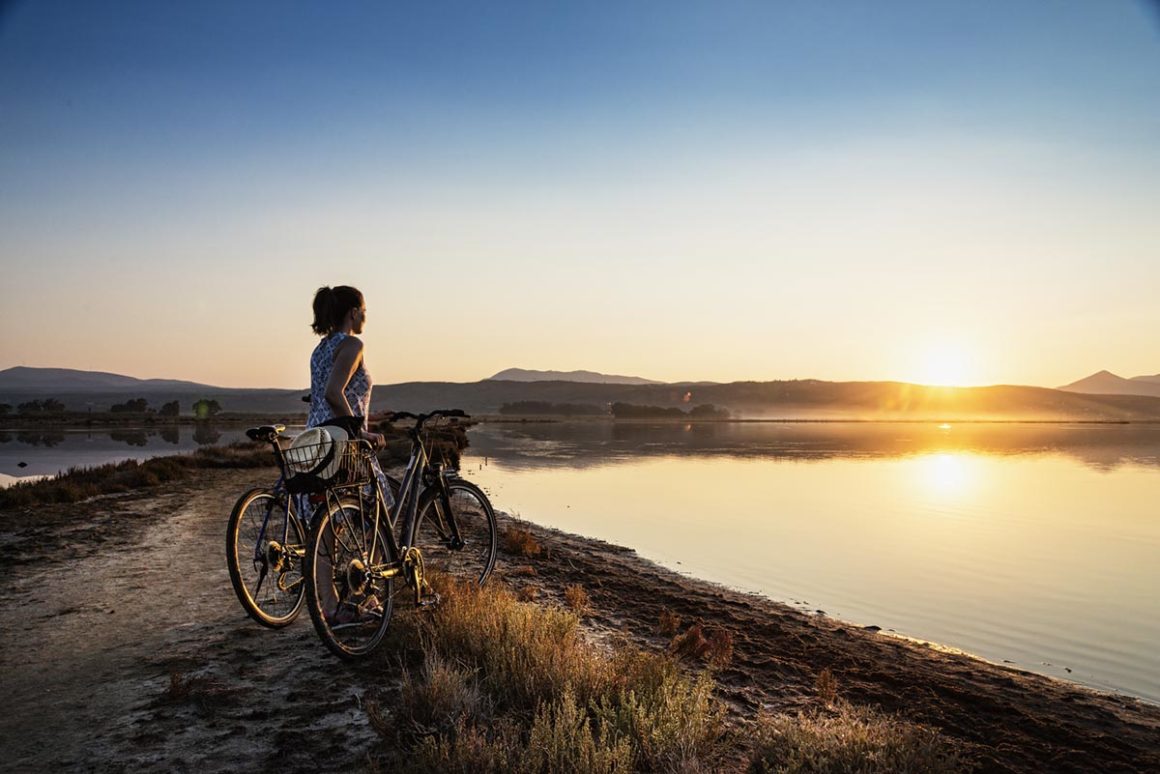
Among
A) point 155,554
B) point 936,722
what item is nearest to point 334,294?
point 936,722

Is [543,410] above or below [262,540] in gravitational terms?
below

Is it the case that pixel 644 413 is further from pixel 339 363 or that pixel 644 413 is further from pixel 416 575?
pixel 339 363

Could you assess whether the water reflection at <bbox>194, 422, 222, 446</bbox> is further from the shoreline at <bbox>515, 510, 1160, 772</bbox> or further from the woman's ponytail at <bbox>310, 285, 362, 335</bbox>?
the woman's ponytail at <bbox>310, 285, 362, 335</bbox>

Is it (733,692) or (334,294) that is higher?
(334,294)

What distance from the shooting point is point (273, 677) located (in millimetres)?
4742

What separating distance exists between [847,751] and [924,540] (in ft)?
45.5

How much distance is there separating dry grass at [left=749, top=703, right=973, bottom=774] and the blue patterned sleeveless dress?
3202 mm

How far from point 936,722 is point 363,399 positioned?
509cm

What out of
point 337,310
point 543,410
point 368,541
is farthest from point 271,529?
point 543,410

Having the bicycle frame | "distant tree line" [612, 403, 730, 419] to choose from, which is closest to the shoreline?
the bicycle frame

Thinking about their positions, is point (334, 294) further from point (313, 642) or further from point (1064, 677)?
point (1064, 677)

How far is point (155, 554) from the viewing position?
30.3 ft

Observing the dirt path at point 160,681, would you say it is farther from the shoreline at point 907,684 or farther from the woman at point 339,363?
the shoreline at point 907,684

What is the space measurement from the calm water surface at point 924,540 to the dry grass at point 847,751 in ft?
16.3
